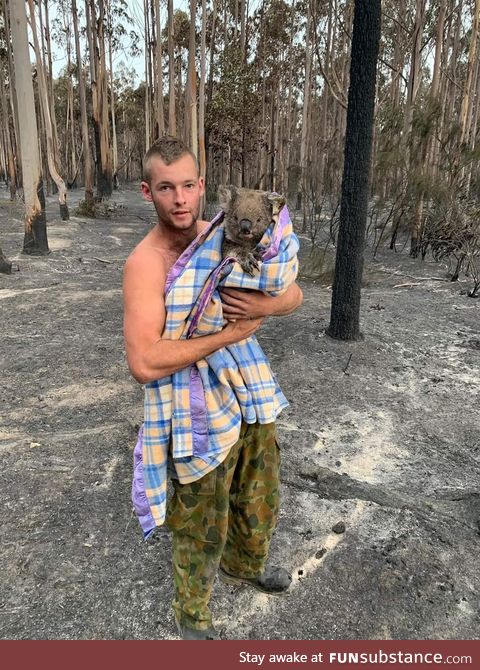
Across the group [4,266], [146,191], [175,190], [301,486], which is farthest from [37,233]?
[175,190]

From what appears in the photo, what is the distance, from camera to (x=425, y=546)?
2457 mm

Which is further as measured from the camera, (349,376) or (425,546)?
(349,376)

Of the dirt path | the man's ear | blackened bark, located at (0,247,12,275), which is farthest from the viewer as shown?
blackened bark, located at (0,247,12,275)

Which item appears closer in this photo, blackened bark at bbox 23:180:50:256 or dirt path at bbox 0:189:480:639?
dirt path at bbox 0:189:480:639

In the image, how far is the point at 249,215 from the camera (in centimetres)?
153

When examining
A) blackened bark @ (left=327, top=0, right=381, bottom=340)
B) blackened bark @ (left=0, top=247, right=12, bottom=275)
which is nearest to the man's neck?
blackened bark @ (left=327, top=0, right=381, bottom=340)

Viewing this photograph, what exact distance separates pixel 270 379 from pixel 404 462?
2017mm

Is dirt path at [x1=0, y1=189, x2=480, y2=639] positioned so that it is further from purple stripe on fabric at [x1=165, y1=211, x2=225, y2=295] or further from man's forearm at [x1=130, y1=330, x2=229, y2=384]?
purple stripe on fabric at [x1=165, y1=211, x2=225, y2=295]

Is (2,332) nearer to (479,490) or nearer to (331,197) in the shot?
(479,490)

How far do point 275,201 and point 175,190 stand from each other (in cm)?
33

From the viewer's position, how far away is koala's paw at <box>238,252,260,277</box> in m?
1.51

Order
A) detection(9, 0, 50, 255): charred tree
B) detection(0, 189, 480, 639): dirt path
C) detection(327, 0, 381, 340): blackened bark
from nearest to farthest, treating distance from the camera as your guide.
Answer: detection(0, 189, 480, 639): dirt path → detection(327, 0, 381, 340): blackened bark → detection(9, 0, 50, 255): charred tree

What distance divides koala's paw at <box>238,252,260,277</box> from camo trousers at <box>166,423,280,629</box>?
23.0 inches

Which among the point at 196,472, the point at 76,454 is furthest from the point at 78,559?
the point at 196,472
